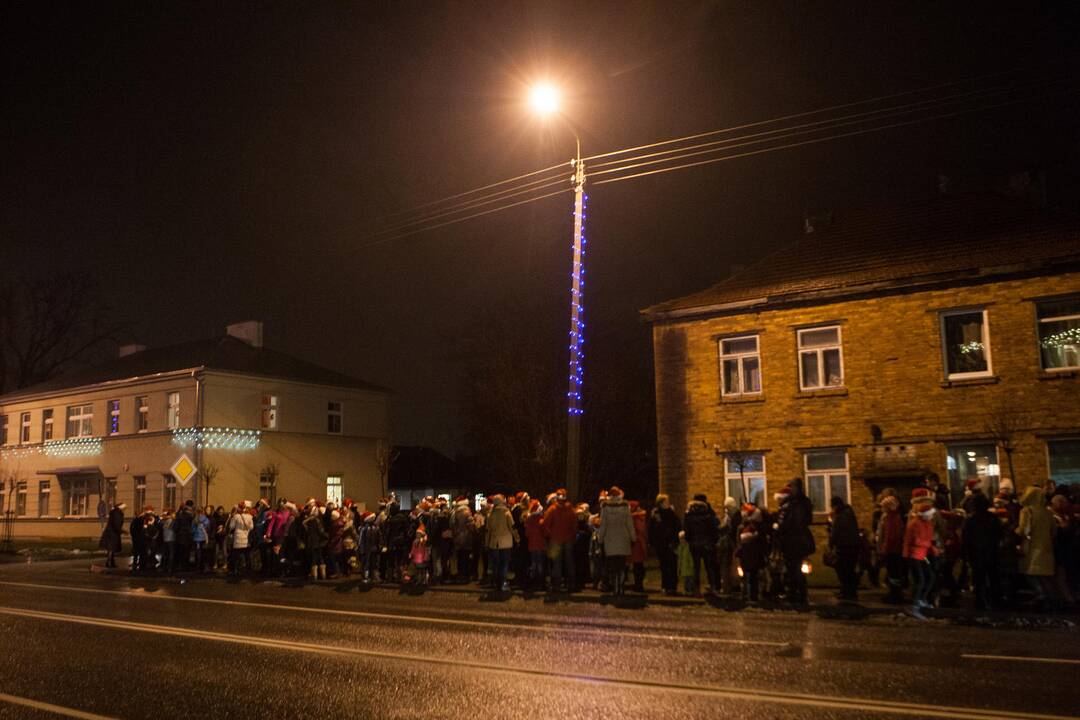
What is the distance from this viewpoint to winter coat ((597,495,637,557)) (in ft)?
53.2

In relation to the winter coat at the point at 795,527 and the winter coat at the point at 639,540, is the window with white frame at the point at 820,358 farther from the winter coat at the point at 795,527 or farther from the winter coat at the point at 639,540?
the winter coat at the point at 795,527

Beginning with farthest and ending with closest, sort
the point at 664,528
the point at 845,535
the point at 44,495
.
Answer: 1. the point at 44,495
2. the point at 664,528
3. the point at 845,535

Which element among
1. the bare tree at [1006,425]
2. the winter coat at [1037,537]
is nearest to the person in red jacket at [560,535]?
the winter coat at [1037,537]

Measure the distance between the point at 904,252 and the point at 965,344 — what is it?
10.2 feet

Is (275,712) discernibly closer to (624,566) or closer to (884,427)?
(624,566)

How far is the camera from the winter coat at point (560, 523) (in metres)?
17.1

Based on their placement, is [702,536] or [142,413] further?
[142,413]

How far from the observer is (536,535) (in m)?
17.5

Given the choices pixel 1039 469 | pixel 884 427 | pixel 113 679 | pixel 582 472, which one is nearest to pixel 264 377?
pixel 582 472

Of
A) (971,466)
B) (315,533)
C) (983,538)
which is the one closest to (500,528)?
(315,533)

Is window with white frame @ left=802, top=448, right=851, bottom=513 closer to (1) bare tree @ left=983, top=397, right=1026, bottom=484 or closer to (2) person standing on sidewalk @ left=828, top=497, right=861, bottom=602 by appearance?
(1) bare tree @ left=983, top=397, right=1026, bottom=484

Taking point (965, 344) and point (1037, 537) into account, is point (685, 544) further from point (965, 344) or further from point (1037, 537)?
point (965, 344)

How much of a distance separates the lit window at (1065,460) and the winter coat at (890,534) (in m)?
8.62

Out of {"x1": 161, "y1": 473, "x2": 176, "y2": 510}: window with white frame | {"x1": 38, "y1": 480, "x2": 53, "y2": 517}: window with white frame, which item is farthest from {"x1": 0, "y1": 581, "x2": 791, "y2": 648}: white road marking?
{"x1": 38, "y1": 480, "x2": 53, "y2": 517}: window with white frame
